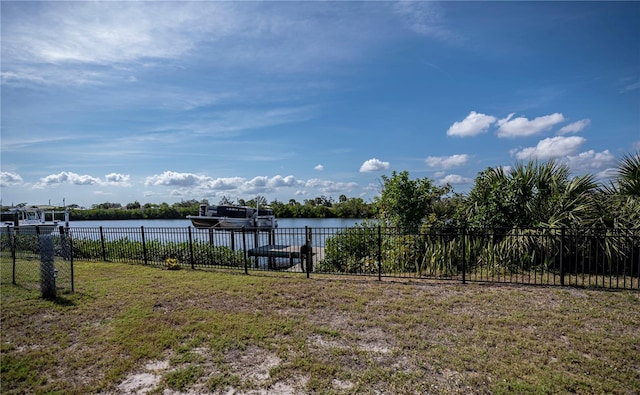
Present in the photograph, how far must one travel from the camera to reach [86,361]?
413 cm

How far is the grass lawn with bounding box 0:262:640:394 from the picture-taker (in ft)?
11.8

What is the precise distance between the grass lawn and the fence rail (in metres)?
1.11

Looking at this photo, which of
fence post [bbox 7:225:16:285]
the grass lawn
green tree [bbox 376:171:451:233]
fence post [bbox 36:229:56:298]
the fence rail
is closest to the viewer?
the grass lawn

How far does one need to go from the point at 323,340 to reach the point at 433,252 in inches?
224

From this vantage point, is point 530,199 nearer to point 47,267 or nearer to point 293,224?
point 47,267

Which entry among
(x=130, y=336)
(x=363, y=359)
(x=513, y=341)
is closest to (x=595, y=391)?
(x=513, y=341)

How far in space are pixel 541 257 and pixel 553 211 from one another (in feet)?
5.33

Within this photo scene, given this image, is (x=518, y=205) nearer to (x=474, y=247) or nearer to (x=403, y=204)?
(x=474, y=247)

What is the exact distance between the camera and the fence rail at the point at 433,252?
7793 millimetres

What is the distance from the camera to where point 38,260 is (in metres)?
6.96

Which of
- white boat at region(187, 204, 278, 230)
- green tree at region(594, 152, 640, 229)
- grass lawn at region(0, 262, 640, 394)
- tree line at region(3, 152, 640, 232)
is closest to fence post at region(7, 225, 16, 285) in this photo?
grass lawn at region(0, 262, 640, 394)

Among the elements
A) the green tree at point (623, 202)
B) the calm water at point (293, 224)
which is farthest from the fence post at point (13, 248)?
the green tree at point (623, 202)

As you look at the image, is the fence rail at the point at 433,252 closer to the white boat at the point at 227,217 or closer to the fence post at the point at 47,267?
the fence post at the point at 47,267

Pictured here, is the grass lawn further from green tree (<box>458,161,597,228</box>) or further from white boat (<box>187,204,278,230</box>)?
white boat (<box>187,204,278,230</box>)
